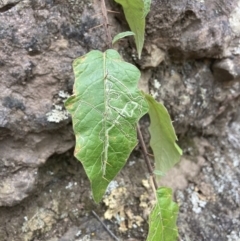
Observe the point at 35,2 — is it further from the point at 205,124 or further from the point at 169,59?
the point at 205,124

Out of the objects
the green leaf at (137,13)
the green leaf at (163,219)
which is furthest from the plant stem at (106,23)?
the green leaf at (163,219)

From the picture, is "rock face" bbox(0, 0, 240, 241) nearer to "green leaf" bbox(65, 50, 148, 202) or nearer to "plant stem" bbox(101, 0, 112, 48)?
"plant stem" bbox(101, 0, 112, 48)

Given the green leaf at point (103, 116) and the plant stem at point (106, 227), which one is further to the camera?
the plant stem at point (106, 227)

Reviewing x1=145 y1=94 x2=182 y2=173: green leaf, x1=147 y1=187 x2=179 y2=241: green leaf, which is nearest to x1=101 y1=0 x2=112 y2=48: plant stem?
x1=145 y1=94 x2=182 y2=173: green leaf

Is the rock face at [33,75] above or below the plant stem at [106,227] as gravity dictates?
above

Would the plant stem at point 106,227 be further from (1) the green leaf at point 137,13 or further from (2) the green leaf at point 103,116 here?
(1) the green leaf at point 137,13

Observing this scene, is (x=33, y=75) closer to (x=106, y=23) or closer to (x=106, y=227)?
(x=106, y=23)

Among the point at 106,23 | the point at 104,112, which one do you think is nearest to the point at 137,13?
the point at 106,23
